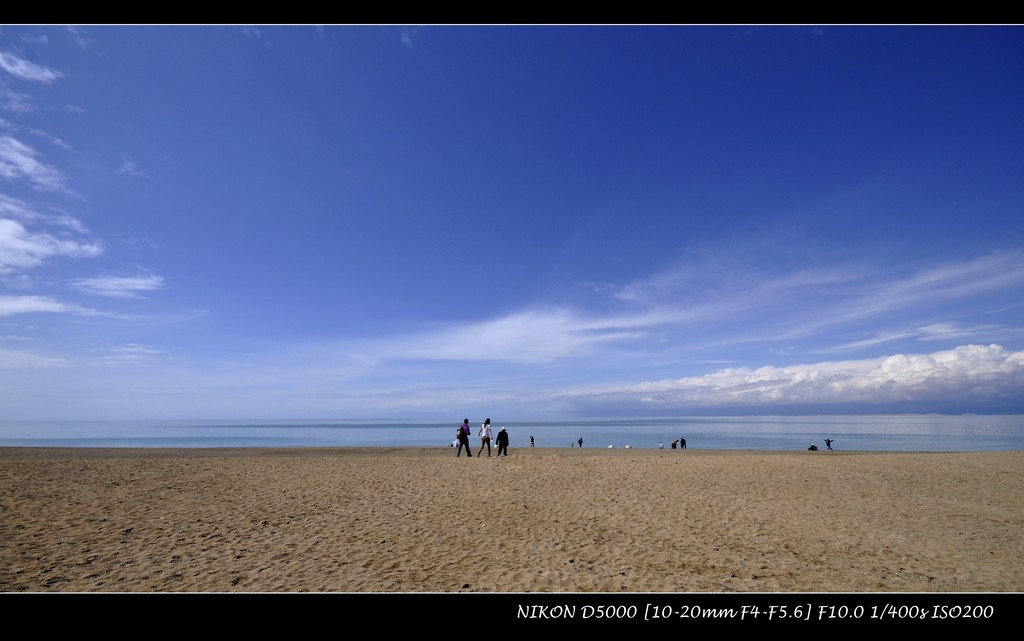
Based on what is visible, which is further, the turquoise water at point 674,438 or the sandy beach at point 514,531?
the turquoise water at point 674,438

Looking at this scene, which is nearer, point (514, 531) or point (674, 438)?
point (514, 531)

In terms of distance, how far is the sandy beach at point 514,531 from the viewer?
750 cm

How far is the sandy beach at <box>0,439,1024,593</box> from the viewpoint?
7496mm

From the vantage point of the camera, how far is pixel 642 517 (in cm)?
1176

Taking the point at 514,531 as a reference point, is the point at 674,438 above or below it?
below

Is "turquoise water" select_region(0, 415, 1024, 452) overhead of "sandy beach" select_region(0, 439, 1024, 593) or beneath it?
beneath

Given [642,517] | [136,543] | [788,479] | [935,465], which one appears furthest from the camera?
[935,465]

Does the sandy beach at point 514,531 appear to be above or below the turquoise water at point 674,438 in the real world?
above

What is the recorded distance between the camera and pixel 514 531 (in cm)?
1045

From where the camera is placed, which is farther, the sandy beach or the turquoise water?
the turquoise water
